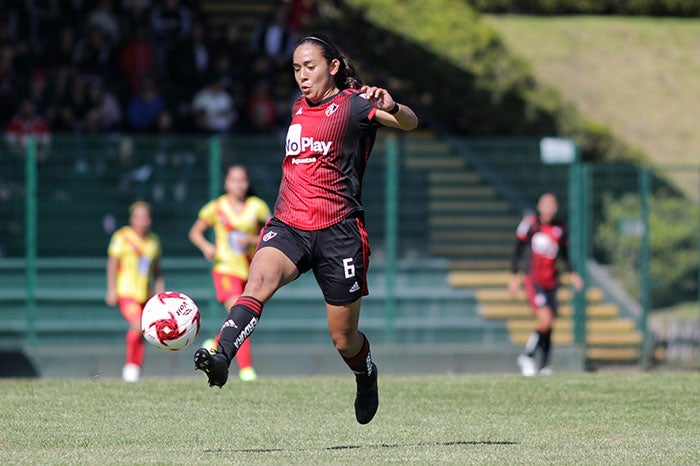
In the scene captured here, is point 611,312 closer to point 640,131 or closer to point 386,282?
point 386,282

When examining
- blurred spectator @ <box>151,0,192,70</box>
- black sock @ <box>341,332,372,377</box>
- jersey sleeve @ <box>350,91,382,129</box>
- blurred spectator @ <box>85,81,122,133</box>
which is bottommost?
black sock @ <box>341,332,372,377</box>

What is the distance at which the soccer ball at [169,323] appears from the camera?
7773 mm

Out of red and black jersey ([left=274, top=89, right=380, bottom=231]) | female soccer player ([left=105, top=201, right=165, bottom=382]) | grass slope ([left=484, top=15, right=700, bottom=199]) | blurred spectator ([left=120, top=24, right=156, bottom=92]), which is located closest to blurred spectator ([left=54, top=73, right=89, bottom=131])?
blurred spectator ([left=120, top=24, right=156, bottom=92])

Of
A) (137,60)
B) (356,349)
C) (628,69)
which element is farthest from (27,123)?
(628,69)

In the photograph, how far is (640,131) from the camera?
34906 mm

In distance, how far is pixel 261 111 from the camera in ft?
66.4

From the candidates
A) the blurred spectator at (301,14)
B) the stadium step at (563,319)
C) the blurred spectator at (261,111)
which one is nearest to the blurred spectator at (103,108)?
the blurred spectator at (261,111)

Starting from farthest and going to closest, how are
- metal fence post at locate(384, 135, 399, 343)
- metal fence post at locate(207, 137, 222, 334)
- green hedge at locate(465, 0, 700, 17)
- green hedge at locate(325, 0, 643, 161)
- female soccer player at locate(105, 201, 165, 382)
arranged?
1. green hedge at locate(465, 0, 700, 17)
2. green hedge at locate(325, 0, 643, 161)
3. metal fence post at locate(384, 135, 399, 343)
4. metal fence post at locate(207, 137, 222, 334)
5. female soccer player at locate(105, 201, 165, 382)

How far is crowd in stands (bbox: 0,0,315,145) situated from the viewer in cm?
1961

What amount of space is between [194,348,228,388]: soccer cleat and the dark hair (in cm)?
208

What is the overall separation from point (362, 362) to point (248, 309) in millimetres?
1160

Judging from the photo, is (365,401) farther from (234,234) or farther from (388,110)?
(234,234)

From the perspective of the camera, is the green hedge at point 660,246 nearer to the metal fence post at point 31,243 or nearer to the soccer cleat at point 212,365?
the metal fence post at point 31,243

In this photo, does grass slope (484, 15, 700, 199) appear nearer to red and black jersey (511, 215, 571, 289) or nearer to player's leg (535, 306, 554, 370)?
red and black jersey (511, 215, 571, 289)
